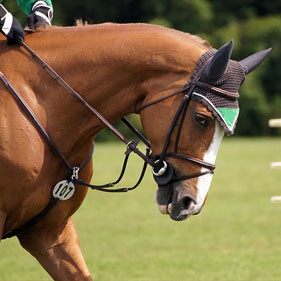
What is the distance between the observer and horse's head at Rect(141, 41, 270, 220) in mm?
4625

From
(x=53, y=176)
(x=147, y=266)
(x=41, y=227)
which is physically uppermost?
(x=53, y=176)

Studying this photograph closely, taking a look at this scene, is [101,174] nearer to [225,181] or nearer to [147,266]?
[225,181]

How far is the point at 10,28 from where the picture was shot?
4.93 m

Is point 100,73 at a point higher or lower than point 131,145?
higher

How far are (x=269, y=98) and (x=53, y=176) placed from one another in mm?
41897

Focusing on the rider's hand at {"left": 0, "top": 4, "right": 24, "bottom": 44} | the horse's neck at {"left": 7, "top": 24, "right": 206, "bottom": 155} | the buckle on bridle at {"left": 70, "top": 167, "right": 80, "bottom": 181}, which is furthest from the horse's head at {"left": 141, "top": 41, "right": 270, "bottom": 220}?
the rider's hand at {"left": 0, "top": 4, "right": 24, "bottom": 44}

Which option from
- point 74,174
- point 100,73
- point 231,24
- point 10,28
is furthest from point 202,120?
point 231,24

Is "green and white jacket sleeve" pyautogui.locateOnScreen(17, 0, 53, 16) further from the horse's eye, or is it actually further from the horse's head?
the horse's eye

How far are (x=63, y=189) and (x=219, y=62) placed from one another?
48.6 inches

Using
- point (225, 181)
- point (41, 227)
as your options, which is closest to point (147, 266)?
point (41, 227)

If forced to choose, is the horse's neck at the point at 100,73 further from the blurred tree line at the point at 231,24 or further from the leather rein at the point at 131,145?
the blurred tree line at the point at 231,24

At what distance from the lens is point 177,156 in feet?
15.4

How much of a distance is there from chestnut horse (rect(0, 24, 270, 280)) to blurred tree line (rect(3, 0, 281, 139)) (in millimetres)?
38369

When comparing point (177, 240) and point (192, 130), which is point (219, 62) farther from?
point (177, 240)
